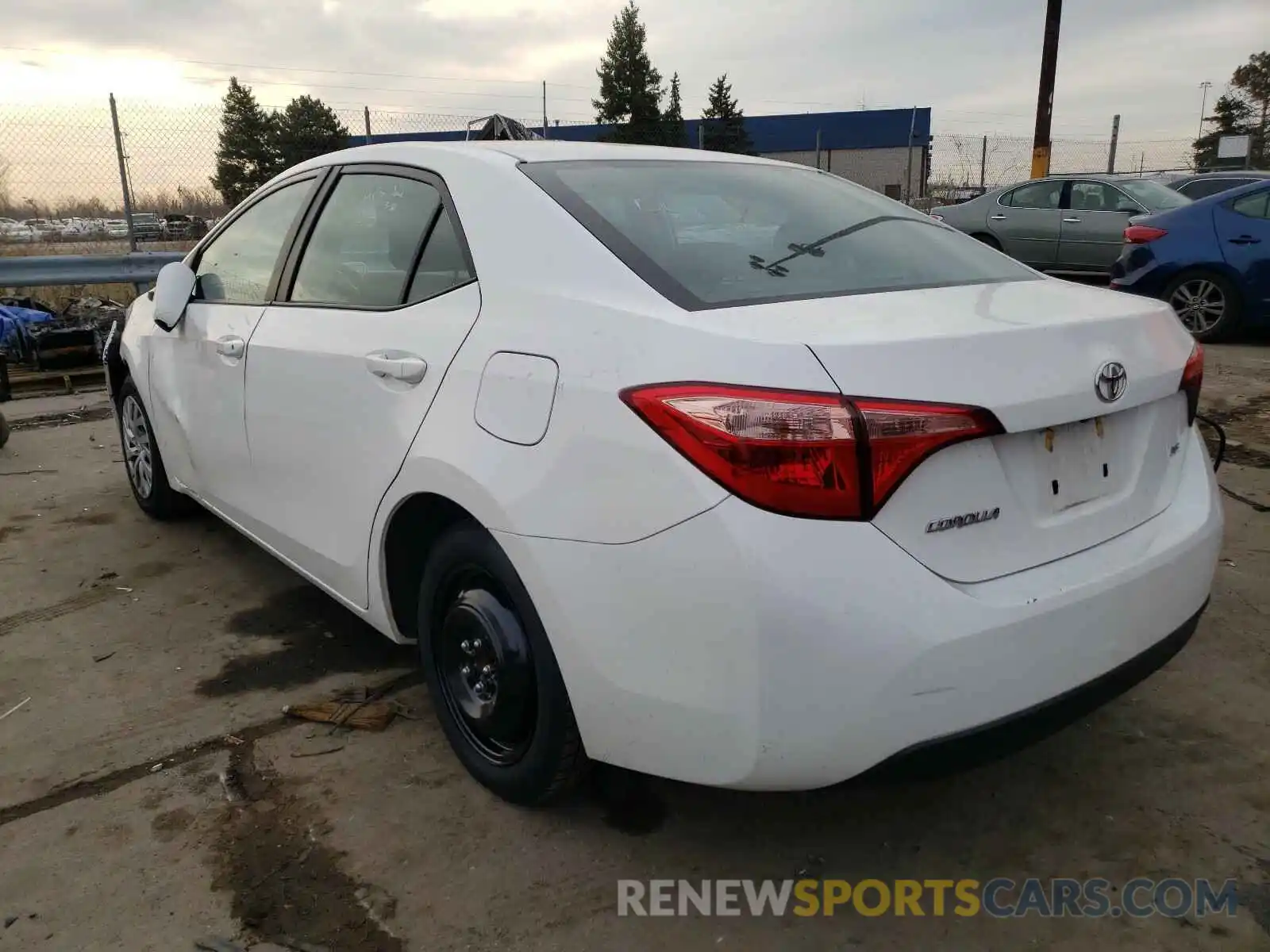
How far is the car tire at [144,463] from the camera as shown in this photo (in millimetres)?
4340

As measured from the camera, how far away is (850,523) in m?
1.63

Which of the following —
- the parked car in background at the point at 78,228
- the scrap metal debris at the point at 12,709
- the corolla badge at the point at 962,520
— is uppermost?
the parked car in background at the point at 78,228

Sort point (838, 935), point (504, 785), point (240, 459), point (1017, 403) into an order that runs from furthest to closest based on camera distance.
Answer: point (240, 459), point (504, 785), point (838, 935), point (1017, 403)

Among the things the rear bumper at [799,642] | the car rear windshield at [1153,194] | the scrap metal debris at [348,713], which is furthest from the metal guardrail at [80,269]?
the car rear windshield at [1153,194]

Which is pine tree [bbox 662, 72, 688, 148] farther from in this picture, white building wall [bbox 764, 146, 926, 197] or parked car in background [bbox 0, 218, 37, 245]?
parked car in background [bbox 0, 218, 37, 245]

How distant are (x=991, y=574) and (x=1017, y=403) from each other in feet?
1.04

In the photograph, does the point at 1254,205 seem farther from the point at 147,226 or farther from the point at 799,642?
the point at 147,226

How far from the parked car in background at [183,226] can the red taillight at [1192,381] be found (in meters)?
14.0

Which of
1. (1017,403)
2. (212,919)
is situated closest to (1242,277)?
(1017,403)

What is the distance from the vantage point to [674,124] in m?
44.3

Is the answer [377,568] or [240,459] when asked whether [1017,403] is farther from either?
[240,459]

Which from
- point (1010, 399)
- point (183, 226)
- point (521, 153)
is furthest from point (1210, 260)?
point (183, 226)

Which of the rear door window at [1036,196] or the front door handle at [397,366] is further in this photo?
the rear door window at [1036,196]

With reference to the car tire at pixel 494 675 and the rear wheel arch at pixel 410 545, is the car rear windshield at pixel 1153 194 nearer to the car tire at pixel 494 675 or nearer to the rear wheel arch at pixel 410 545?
the rear wheel arch at pixel 410 545
